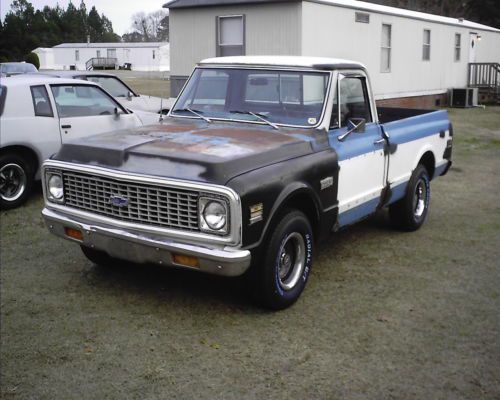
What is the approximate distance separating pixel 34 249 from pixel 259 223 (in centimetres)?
309

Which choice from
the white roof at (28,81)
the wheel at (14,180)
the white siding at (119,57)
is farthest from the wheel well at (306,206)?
the white siding at (119,57)

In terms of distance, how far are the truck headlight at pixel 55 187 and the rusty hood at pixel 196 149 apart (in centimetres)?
15

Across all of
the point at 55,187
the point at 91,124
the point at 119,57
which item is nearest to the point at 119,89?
the point at 91,124

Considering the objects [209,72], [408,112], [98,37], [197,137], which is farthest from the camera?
[98,37]

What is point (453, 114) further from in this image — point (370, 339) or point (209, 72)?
point (370, 339)

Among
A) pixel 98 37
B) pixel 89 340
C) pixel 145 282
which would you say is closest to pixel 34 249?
pixel 145 282

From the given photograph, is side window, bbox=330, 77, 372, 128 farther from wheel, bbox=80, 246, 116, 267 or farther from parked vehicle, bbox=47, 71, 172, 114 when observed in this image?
parked vehicle, bbox=47, 71, 172, 114

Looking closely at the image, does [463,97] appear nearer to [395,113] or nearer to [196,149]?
[395,113]

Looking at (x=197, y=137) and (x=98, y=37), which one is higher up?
(x=98, y=37)

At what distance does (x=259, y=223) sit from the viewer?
432 cm

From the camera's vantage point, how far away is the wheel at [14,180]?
7.76m

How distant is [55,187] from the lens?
5023 mm

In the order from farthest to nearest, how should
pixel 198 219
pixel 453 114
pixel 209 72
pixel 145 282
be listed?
pixel 453 114 → pixel 209 72 → pixel 145 282 → pixel 198 219

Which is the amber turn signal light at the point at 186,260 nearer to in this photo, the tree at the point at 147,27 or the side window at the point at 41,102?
the side window at the point at 41,102
